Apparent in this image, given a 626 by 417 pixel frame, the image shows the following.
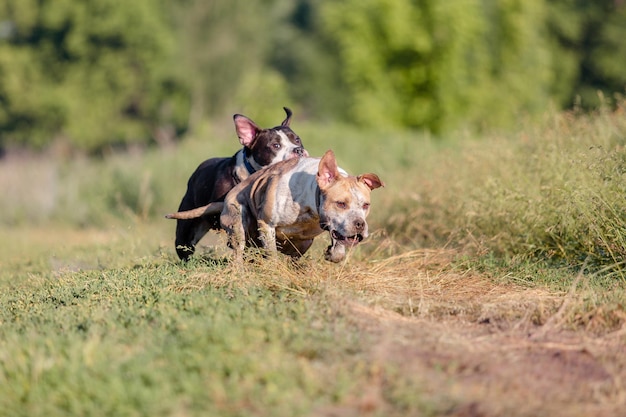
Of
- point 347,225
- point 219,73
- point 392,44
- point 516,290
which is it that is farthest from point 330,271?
point 219,73

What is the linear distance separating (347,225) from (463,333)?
1.34m

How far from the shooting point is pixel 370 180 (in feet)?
22.7

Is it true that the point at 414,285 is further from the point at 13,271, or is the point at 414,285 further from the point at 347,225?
the point at 13,271

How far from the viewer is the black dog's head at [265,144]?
8.06 meters

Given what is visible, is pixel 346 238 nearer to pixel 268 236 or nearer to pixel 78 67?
pixel 268 236

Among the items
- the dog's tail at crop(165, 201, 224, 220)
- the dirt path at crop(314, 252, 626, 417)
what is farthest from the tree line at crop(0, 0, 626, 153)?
the dirt path at crop(314, 252, 626, 417)

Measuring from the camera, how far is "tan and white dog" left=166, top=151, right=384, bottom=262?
6.65 meters

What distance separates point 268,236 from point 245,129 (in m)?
1.50

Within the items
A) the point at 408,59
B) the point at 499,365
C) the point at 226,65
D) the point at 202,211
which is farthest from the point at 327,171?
the point at 226,65

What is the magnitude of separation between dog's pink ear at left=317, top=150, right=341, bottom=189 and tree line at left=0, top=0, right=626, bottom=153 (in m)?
27.6

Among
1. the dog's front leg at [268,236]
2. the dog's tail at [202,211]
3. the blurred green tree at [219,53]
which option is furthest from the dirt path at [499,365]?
the blurred green tree at [219,53]

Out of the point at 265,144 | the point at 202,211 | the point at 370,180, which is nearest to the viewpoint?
the point at 370,180

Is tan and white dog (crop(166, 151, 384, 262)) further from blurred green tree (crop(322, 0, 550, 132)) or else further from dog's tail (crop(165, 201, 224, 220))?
blurred green tree (crop(322, 0, 550, 132))

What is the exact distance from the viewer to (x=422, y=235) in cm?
1078
